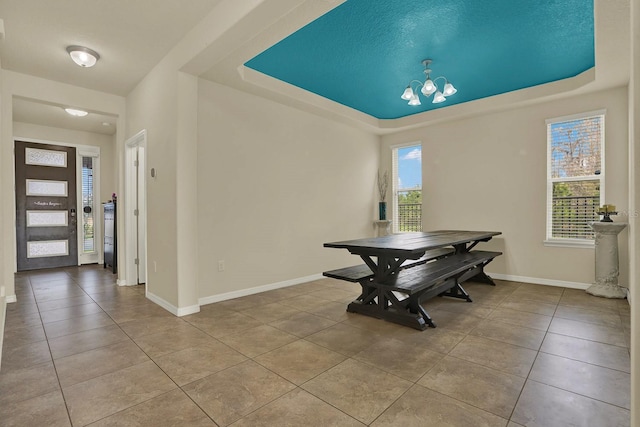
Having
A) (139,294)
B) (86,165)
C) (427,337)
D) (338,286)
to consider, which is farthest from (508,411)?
(86,165)

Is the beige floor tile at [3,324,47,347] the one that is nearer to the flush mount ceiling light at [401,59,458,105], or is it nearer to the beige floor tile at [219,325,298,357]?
the beige floor tile at [219,325,298,357]

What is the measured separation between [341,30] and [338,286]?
10.4 feet

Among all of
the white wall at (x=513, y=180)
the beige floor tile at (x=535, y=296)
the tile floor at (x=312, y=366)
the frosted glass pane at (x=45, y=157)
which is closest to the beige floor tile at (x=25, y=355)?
the tile floor at (x=312, y=366)

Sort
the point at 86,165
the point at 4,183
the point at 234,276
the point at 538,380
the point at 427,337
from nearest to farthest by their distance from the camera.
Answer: the point at 538,380, the point at 427,337, the point at 4,183, the point at 234,276, the point at 86,165

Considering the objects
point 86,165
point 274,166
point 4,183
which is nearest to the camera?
point 4,183

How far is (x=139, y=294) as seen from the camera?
160 inches

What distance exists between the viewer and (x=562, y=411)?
1.67 m

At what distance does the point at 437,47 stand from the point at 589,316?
310 cm

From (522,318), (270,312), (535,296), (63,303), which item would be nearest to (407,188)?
(535,296)

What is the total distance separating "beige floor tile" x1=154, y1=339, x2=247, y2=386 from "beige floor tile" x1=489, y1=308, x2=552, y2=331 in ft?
8.12

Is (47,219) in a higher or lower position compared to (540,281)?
higher

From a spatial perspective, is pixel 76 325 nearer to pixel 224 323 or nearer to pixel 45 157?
pixel 224 323

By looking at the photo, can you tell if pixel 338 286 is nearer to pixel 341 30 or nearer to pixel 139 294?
pixel 139 294

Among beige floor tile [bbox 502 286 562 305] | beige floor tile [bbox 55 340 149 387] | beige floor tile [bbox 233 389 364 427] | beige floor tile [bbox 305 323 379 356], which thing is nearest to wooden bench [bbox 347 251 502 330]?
beige floor tile [bbox 305 323 379 356]
